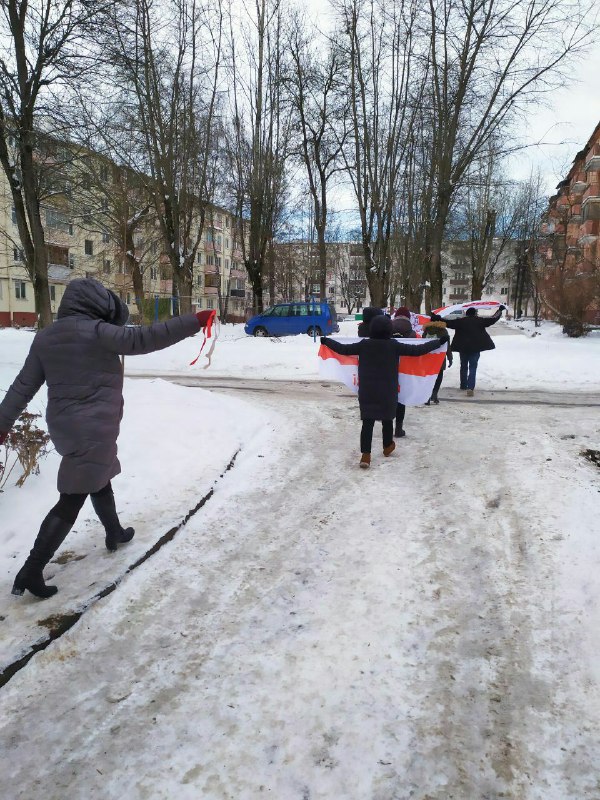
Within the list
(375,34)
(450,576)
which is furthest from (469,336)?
(375,34)

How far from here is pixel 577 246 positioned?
55.3m

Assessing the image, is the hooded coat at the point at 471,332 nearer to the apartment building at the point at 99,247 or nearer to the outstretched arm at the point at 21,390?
the apartment building at the point at 99,247

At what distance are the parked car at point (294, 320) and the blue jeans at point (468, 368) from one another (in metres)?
15.1

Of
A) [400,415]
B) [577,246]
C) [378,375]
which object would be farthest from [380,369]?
[577,246]

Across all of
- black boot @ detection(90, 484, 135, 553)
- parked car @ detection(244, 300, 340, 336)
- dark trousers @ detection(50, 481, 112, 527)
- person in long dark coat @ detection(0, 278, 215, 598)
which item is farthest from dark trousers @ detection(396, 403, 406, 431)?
parked car @ detection(244, 300, 340, 336)

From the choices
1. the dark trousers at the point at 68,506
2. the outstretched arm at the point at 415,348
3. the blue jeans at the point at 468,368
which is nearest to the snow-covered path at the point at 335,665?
the dark trousers at the point at 68,506

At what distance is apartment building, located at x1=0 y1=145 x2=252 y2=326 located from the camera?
54.9 ft

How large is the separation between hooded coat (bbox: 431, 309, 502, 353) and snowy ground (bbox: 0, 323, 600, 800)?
451 cm

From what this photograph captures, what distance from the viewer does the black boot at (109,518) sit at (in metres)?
3.64

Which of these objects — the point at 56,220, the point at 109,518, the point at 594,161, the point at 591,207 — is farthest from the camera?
the point at 591,207

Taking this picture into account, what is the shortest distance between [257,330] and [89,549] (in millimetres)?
23154

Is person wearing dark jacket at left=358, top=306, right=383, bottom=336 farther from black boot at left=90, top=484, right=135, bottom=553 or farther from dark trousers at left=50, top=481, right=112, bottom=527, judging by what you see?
dark trousers at left=50, top=481, right=112, bottom=527

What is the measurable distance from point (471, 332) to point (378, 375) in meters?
4.88

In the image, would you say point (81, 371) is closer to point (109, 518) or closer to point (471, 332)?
→ point (109, 518)
